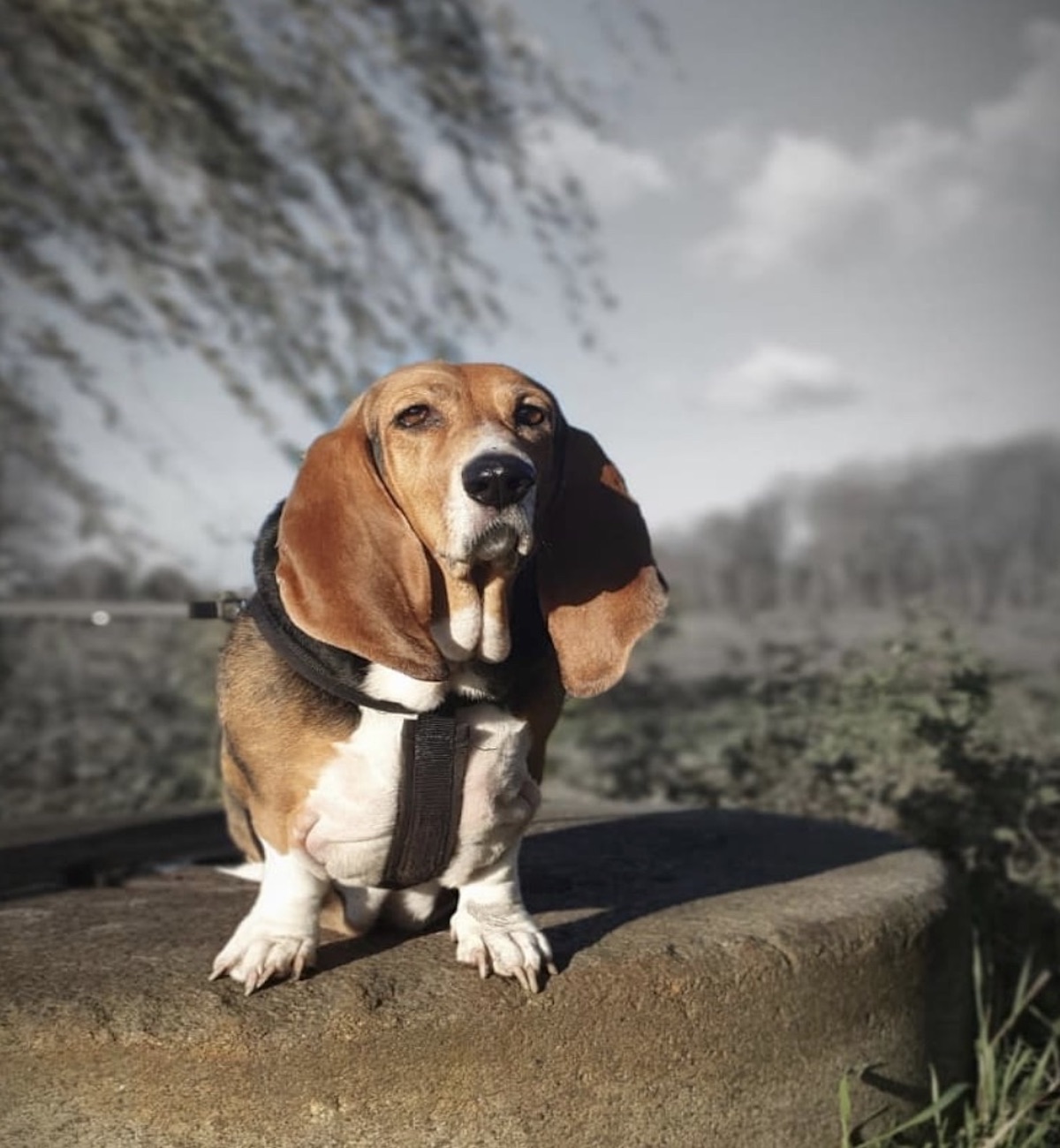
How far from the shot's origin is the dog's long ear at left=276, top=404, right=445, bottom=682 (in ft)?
7.14

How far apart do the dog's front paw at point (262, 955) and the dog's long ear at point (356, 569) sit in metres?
0.58

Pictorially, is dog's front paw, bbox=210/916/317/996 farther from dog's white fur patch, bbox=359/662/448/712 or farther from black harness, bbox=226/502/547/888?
dog's white fur patch, bbox=359/662/448/712

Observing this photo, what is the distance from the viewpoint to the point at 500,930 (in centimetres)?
242

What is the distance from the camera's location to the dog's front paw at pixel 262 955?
2.24 metres

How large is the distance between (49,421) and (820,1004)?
555cm

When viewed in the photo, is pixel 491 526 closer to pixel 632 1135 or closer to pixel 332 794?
pixel 332 794

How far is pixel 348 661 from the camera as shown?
7.59 ft

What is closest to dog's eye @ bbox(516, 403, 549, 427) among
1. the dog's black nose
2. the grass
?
the dog's black nose

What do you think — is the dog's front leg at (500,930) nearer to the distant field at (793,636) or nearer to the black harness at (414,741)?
the black harness at (414,741)

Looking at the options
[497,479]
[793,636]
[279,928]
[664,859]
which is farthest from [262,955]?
[793,636]

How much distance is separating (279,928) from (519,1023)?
48cm

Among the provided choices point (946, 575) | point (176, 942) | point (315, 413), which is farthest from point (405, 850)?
point (946, 575)

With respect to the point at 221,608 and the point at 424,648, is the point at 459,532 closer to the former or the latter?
the point at 424,648

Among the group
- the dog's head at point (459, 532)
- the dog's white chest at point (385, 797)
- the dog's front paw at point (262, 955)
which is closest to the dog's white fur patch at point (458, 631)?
the dog's head at point (459, 532)
